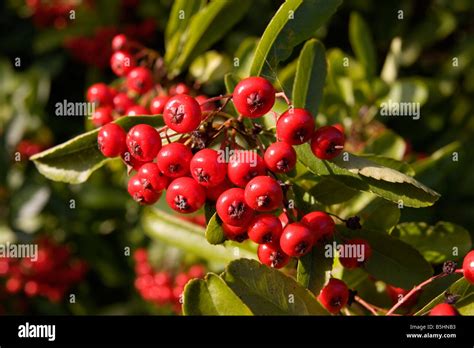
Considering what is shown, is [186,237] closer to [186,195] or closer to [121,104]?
[121,104]

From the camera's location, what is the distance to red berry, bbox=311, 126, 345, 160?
2.02m

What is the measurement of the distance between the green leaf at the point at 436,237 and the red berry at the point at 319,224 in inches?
21.7

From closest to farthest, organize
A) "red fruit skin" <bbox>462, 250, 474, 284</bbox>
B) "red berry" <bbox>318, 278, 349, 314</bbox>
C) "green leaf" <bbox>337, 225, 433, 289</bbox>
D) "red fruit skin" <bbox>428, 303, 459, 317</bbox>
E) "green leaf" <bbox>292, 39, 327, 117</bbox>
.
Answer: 1. "red fruit skin" <bbox>428, 303, 459, 317</bbox>
2. "red fruit skin" <bbox>462, 250, 474, 284</bbox>
3. "red berry" <bbox>318, 278, 349, 314</bbox>
4. "green leaf" <bbox>337, 225, 433, 289</bbox>
5. "green leaf" <bbox>292, 39, 327, 117</bbox>

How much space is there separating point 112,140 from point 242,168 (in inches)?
19.2

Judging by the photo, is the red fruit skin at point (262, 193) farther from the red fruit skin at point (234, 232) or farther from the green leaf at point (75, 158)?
the green leaf at point (75, 158)

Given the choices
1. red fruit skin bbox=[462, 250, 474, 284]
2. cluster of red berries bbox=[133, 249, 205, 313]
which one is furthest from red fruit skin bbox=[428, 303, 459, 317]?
cluster of red berries bbox=[133, 249, 205, 313]

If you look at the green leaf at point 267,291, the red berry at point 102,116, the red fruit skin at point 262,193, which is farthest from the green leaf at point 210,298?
the red berry at point 102,116

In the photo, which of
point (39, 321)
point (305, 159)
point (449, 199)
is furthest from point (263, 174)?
point (449, 199)

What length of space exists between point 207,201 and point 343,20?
2.71 metres

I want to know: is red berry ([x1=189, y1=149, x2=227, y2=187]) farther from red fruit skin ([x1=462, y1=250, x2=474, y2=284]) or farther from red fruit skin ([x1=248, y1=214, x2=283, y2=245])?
red fruit skin ([x1=462, y1=250, x2=474, y2=284])

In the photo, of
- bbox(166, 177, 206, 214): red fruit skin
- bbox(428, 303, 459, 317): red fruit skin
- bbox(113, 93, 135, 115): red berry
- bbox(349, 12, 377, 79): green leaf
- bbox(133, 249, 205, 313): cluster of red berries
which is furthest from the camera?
bbox(133, 249, 205, 313): cluster of red berries

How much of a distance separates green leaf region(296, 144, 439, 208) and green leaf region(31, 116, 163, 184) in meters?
0.63

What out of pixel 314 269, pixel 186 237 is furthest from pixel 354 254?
pixel 186 237

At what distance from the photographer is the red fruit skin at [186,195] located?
2.02 metres
